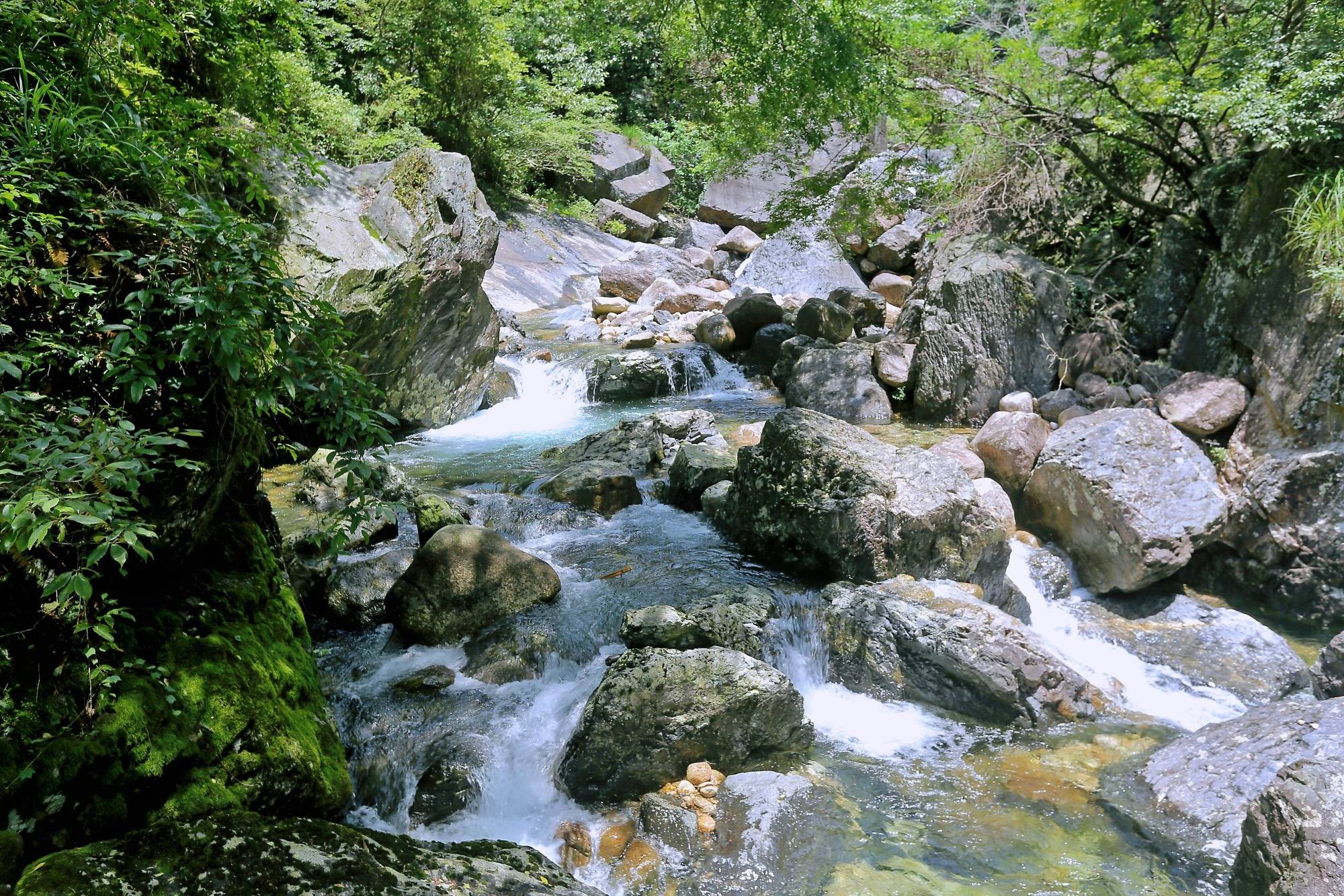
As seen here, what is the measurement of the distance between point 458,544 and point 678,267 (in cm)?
1445

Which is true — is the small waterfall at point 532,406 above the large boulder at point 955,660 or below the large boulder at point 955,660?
above

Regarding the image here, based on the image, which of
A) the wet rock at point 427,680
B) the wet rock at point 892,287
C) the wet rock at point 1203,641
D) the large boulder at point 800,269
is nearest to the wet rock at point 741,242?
the large boulder at point 800,269

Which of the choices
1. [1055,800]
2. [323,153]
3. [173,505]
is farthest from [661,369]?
[173,505]

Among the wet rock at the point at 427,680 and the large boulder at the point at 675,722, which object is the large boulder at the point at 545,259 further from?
the large boulder at the point at 675,722

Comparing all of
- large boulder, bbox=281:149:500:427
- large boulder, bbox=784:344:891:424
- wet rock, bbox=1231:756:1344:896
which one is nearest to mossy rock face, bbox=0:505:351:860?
wet rock, bbox=1231:756:1344:896

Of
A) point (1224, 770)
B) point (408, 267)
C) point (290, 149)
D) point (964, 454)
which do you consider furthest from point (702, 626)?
point (408, 267)

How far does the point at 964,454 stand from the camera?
7.64 m

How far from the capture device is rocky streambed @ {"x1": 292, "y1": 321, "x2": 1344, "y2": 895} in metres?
3.78

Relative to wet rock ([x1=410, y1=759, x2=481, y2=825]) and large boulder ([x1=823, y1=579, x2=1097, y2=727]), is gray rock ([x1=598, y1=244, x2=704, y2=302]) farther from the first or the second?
wet rock ([x1=410, y1=759, x2=481, y2=825])

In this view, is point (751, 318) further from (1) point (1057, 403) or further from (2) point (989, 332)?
(1) point (1057, 403)

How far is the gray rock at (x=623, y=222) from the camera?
70.4ft

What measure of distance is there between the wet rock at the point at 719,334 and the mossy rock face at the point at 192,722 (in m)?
10.4

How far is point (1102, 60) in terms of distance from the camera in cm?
884

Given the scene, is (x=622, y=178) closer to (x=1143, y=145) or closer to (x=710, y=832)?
(x=1143, y=145)
